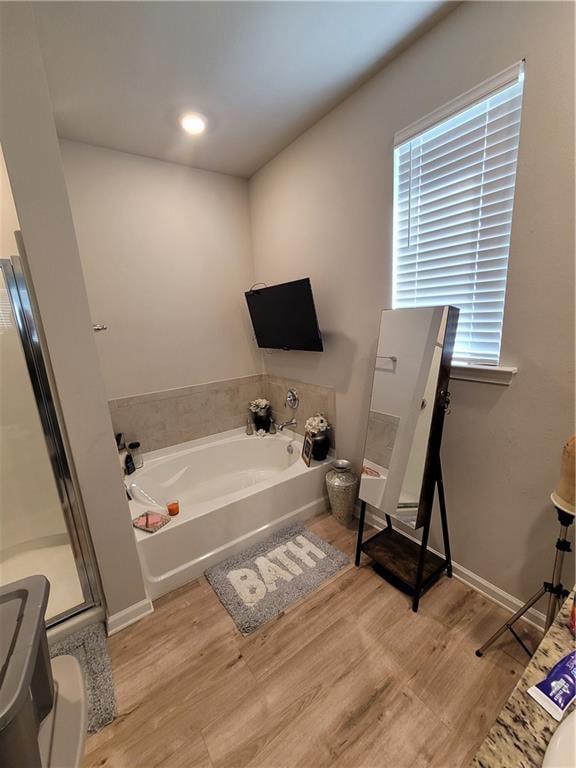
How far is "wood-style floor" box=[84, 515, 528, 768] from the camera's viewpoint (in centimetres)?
107

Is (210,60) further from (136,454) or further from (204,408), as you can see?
(136,454)

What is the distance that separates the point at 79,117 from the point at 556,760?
3.02m

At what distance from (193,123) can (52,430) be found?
1.99m

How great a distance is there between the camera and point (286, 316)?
2.36m

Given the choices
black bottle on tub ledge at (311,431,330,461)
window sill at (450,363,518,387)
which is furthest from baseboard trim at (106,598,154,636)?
window sill at (450,363,518,387)

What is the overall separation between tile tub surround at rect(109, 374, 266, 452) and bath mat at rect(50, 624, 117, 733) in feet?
4.09

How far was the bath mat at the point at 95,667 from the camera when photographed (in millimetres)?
1176

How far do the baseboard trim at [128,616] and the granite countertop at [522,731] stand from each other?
1609mm

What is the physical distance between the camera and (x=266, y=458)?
2.85 metres

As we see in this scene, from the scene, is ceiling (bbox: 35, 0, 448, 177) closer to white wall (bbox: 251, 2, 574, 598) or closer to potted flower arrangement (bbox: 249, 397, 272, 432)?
white wall (bbox: 251, 2, 574, 598)

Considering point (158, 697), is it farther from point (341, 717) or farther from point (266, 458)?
point (266, 458)

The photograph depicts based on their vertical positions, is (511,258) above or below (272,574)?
above

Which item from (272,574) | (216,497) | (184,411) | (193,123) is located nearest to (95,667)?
(272,574)

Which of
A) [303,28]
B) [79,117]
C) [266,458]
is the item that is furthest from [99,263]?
[266,458]
